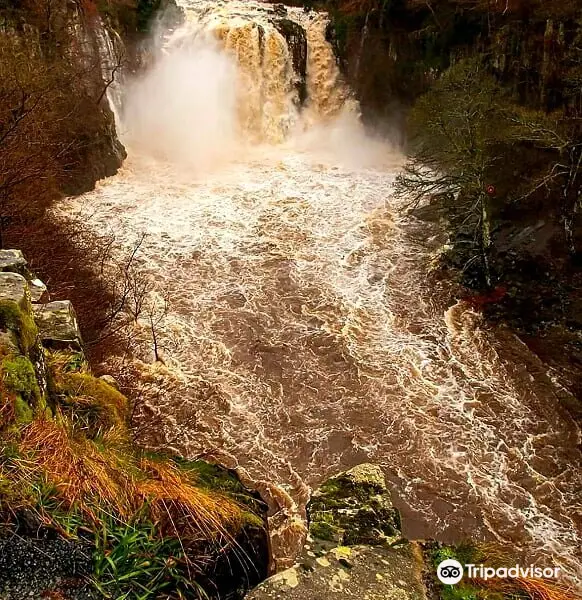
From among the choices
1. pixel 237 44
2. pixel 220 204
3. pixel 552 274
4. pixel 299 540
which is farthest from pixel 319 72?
pixel 299 540

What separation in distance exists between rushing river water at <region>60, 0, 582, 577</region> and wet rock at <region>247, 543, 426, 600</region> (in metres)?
4.15

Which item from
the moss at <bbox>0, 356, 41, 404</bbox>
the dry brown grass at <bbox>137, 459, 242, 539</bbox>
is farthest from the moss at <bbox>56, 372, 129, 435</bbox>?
the dry brown grass at <bbox>137, 459, 242, 539</bbox>

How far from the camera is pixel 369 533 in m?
3.45

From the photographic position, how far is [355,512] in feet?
12.0

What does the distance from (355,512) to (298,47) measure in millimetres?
24439

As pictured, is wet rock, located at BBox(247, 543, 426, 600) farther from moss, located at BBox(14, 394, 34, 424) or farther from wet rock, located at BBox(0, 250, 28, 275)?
wet rock, located at BBox(0, 250, 28, 275)

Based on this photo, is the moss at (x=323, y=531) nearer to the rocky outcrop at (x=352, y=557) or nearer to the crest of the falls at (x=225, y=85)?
the rocky outcrop at (x=352, y=557)

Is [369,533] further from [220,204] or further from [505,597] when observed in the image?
[220,204]

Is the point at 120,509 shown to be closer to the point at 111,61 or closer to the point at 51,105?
the point at 51,105

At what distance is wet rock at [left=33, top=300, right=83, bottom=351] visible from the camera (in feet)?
24.4

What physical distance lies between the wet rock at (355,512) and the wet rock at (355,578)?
0.22 metres

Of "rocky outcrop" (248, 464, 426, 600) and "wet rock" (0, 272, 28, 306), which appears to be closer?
"rocky outcrop" (248, 464, 426, 600)

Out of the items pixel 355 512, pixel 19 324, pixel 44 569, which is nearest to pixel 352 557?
pixel 355 512

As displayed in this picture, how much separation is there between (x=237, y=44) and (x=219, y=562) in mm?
24067
